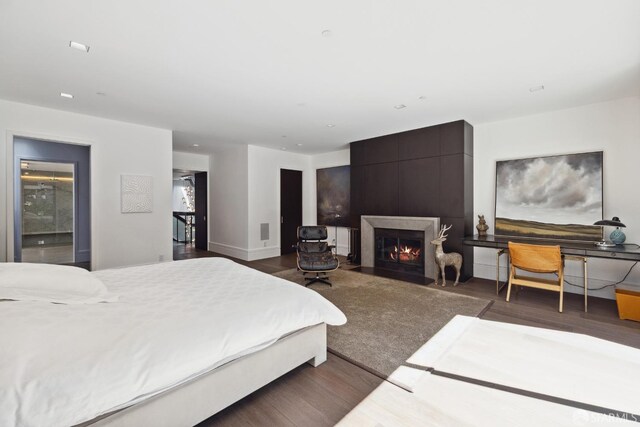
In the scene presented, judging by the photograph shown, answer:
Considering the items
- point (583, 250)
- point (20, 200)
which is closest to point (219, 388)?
point (583, 250)

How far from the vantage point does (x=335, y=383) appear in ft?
7.13

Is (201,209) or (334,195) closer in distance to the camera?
(334,195)

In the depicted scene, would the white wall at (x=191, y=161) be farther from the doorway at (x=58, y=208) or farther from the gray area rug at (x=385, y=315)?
the gray area rug at (x=385, y=315)

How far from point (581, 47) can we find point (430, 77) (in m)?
1.33

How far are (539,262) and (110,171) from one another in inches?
267

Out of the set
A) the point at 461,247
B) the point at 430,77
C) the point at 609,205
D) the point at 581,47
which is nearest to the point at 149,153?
the point at 430,77

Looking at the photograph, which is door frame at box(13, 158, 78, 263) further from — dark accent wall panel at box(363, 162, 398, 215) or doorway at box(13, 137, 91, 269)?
dark accent wall panel at box(363, 162, 398, 215)

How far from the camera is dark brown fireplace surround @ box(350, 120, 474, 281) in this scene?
493cm

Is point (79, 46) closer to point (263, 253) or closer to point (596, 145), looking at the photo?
point (263, 253)

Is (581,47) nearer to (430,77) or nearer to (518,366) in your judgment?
(430,77)

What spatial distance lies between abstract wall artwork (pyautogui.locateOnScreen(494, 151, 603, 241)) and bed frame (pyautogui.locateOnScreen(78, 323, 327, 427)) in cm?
422

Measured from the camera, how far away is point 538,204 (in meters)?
4.55

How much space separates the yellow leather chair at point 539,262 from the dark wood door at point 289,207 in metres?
5.24

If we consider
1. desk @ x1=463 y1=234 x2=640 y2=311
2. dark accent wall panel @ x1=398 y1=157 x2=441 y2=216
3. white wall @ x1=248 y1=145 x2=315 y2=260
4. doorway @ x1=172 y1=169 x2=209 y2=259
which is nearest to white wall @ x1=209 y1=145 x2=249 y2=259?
white wall @ x1=248 y1=145 x2=315 y2=260
